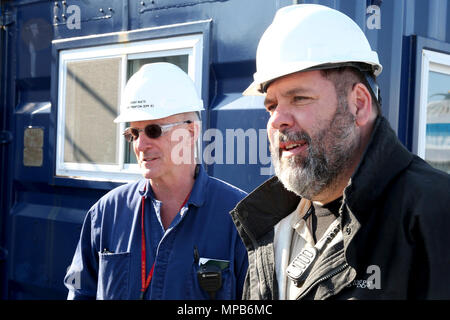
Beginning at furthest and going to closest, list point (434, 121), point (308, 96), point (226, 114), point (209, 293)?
1. point (434, 121)
2. point (226, 114)
3. point (209, 293)
4. point (308, 96)

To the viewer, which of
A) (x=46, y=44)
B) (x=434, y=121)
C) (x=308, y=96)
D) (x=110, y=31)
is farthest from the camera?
Result: (x=46, y=44)

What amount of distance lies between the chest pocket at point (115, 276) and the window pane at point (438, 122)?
1.82 m

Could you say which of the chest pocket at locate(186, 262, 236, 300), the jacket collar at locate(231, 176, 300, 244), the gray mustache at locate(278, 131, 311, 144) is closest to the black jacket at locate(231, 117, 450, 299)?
the gray mustache at locate(278, 131, 311, 144)

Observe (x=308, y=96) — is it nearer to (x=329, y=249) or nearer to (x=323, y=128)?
(x=323, y=128)

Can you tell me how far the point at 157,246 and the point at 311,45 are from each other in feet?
3.24

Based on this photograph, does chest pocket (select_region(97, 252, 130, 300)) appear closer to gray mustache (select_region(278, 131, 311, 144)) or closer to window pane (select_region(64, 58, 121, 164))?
gray mustache (select_region(278, 131, 311, 144))

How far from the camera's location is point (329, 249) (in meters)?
1.49

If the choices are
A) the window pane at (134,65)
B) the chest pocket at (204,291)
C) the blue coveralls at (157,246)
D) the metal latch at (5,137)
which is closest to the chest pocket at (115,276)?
the blue coveralls at (157,246)

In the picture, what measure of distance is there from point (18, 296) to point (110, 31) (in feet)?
6.22

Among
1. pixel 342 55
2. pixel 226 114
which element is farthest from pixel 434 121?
pixel 342 55

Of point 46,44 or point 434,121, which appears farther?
point 46,44

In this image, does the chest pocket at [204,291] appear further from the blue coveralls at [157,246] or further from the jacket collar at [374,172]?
the jacket collar at [374,172]

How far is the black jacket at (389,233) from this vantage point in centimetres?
127

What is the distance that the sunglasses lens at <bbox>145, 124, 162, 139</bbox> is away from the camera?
2311mm
